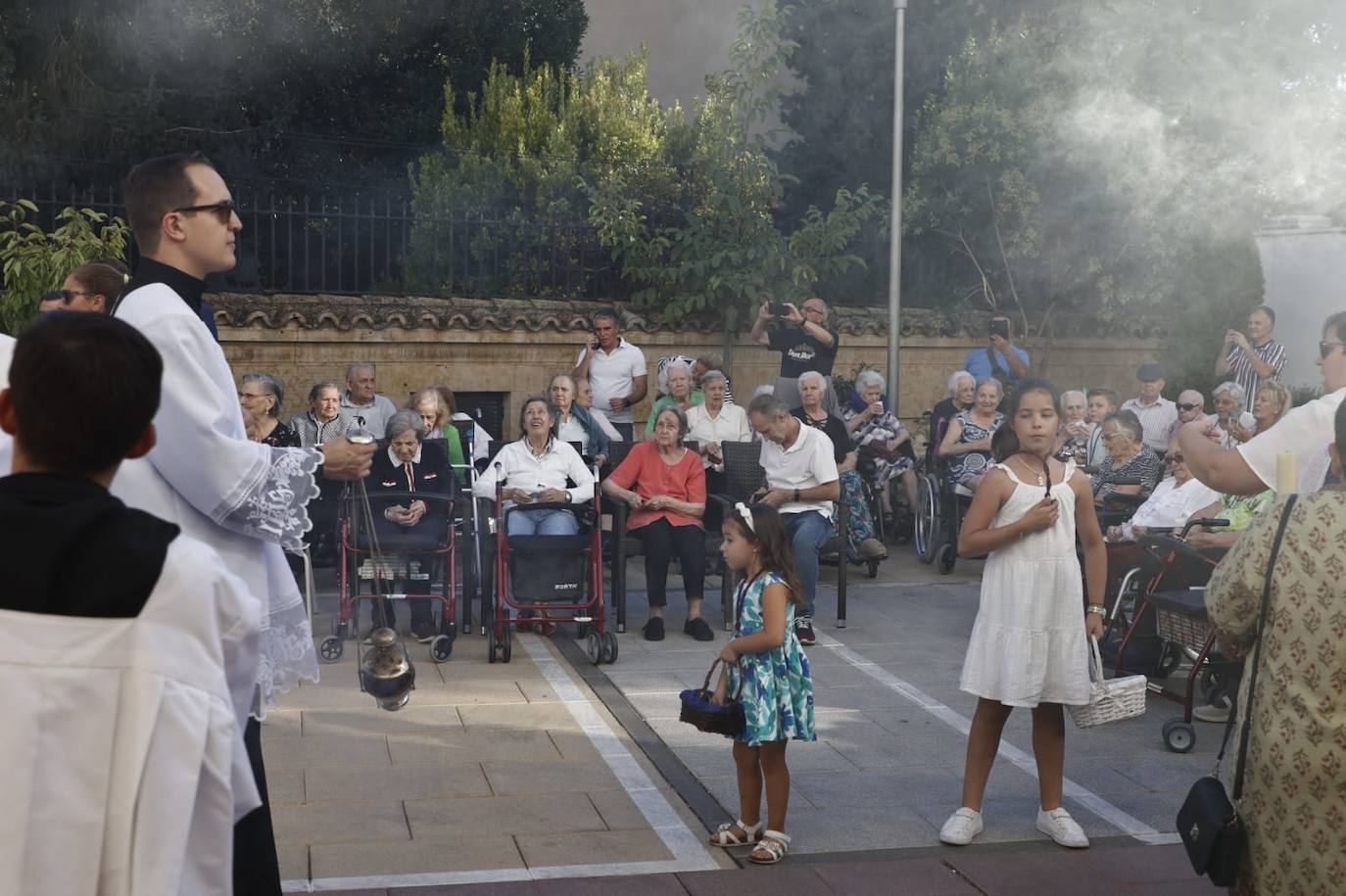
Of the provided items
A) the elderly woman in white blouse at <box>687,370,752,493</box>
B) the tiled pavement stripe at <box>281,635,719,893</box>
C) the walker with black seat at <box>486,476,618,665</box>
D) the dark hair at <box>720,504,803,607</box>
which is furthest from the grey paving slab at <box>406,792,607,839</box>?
the elderly woman in white blouse at <box>687,370,752,493</box>

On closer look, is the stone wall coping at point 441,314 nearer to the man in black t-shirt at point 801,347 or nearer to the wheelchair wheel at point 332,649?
the man in black t-shirt at point 801,347

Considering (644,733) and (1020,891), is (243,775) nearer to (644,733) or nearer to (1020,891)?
(1020,891)

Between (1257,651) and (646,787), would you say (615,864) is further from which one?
(1257,651)

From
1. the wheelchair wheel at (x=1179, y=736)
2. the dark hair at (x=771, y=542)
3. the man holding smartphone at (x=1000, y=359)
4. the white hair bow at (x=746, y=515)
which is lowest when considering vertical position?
the wheelchair wheel at (x=1179, y=736)

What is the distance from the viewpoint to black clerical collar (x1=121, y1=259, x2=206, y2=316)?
353 centimetres

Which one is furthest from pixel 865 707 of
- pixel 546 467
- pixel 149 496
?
pixel 149 496

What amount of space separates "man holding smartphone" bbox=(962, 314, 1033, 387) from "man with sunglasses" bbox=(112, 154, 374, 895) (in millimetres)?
9909

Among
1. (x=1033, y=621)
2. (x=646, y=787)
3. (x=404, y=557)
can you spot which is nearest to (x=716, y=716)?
(x=646, y=787)

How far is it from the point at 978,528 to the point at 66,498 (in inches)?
139

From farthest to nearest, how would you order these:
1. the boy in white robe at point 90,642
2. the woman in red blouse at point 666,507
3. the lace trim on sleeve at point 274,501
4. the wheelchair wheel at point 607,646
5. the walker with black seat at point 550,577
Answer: the woman in red blouse at point 666,507 → the walker with black seat at point 550,577 → the wheelchair wheel at point 607,646 → the lace trim on sleeve at point 274,501 → the boy in white robe at point 90,642

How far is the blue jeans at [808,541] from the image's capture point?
895 cm

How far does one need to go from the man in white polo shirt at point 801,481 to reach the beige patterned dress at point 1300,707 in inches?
227

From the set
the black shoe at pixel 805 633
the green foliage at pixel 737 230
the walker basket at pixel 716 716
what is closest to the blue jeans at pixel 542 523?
the black shoe at pixel 805 633

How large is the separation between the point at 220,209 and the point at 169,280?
0.72 feet
